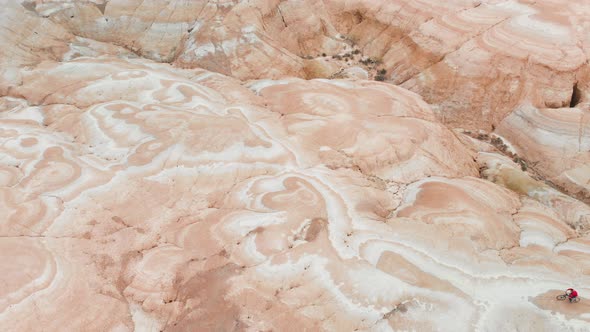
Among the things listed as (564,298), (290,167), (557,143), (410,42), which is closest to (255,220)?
(290,167)

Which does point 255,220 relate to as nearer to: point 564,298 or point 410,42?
point 564,298

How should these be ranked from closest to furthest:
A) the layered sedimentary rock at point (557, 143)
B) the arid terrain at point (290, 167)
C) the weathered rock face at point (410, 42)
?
the arid terrain at point (290, 167)
the layered sedimentary rock at point (557, 143)
the weathered rock face at point (410, 42)

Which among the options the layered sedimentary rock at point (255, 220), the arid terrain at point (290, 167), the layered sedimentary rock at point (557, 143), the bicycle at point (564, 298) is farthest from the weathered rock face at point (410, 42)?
the bicycle at point (564, 298)

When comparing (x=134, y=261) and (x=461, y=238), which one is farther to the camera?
(x=461, y=238)

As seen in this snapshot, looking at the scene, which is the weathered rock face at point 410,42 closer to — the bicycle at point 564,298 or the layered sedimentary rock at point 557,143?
the layered sedimentary rock at point 557,143

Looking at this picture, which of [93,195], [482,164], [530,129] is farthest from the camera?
[530,129]

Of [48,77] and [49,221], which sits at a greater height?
[48,77]

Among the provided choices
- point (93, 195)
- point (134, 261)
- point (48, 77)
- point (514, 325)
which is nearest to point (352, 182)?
point (514, 325)

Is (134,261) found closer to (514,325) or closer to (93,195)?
(93,195)
